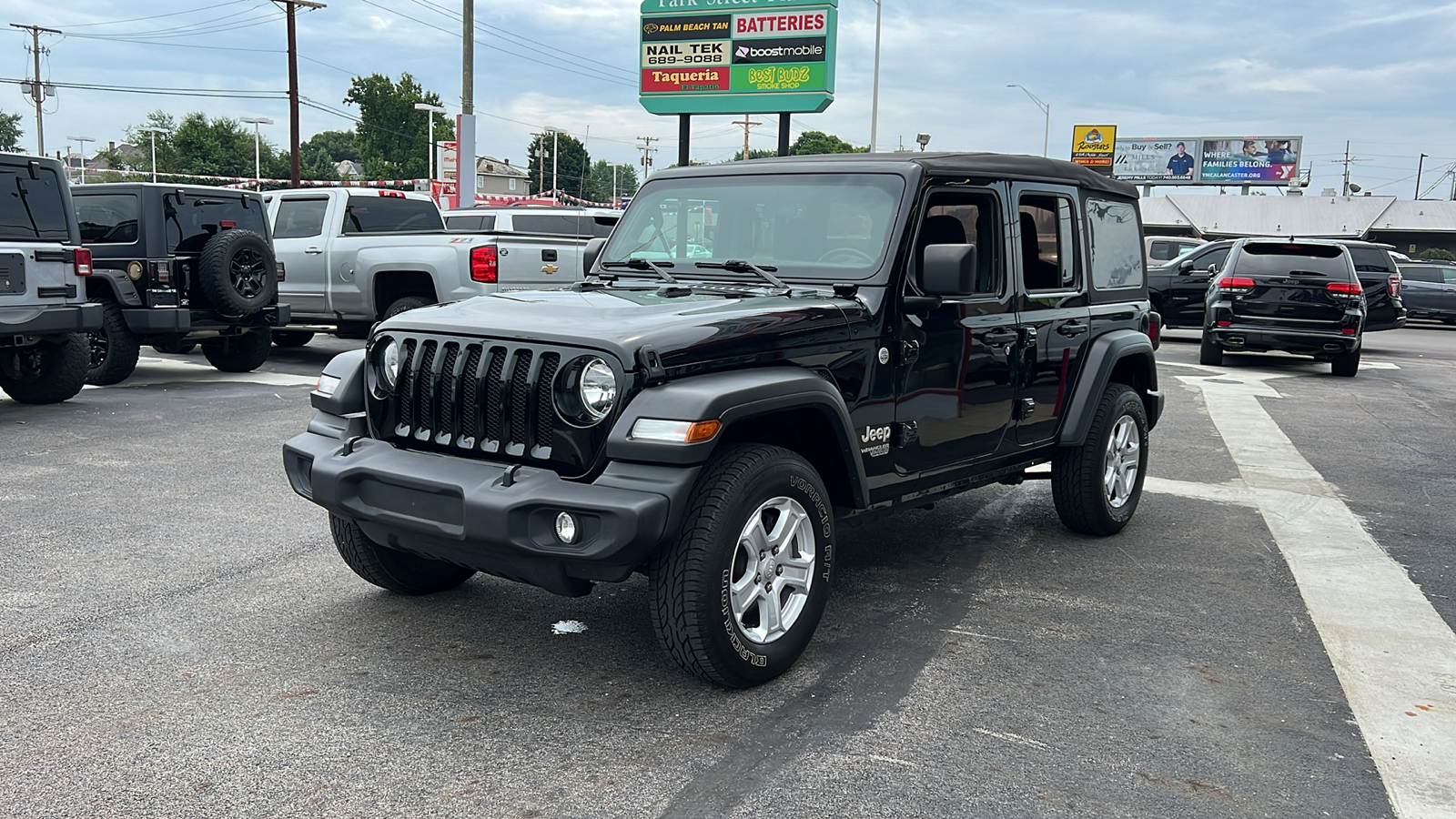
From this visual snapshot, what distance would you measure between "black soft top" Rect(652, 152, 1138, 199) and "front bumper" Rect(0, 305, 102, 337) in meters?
6.19

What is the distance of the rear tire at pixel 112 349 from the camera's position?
10984mm

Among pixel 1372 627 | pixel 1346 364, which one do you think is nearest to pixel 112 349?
pixel 1372 627

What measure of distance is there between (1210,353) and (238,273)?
12.1 m

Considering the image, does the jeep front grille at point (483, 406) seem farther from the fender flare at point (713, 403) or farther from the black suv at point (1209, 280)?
the black suv at point (1209, 280)

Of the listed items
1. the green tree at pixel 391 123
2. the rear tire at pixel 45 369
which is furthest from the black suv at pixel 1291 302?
the green tree at pixel 391 123

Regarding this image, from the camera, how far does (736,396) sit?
373 centimetres

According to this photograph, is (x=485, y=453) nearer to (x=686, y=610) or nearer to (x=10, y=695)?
(x=686, y=610)

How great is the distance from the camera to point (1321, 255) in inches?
593

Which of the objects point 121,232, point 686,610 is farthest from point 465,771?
point 121,232

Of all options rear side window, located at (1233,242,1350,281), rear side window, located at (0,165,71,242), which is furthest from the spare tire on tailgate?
rear side window, located at (1233,242,1350,281)

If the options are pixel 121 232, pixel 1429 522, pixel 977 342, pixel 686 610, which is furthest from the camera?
pixel 121 232

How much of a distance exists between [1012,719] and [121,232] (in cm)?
1024

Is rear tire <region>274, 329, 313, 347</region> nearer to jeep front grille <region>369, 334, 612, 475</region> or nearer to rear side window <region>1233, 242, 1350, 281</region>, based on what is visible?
jeep front grille <region>369, 334, 612, 475</region>

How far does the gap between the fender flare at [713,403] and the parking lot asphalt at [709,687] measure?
0.87 meters
